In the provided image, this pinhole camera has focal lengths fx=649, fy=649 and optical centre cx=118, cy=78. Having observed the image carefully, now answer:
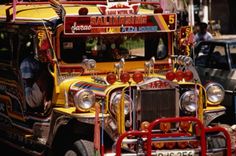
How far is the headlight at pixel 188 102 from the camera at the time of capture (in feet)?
24.7

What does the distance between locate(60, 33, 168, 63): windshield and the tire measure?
1326 mm

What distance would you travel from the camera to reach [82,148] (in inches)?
284

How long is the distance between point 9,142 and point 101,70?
1950 mm

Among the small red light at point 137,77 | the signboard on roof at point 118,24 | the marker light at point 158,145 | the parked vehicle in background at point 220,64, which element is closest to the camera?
the marker light at point 158,145

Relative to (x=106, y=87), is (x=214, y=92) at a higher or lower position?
lower

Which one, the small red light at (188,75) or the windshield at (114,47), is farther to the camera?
the windshield at (114,47)

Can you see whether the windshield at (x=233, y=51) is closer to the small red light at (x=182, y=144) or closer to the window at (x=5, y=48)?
the window at (x=5, y=48)

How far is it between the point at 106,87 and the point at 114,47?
1.18 metres

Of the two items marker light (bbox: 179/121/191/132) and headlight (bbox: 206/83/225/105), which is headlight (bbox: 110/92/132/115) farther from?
headlight (bbox: 206/83/225/105)

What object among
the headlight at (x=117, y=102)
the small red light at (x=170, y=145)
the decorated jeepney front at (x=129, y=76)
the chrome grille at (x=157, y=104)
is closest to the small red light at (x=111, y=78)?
the decorated jeepney front at (x=129, y=76)

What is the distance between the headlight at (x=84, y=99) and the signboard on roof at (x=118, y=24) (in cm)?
100

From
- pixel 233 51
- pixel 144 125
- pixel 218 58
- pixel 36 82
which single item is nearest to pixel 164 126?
pixel 144 125

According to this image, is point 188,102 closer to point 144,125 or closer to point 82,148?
point 144,125

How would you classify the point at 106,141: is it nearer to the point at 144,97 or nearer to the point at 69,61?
the point at 144,97
